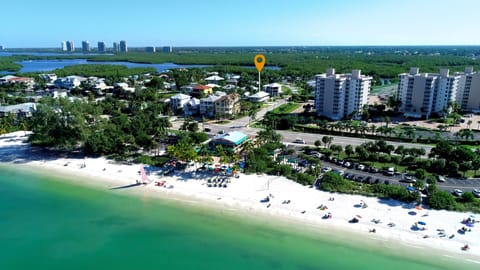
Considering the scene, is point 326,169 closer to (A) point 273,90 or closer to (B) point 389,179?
(B) point 389,179

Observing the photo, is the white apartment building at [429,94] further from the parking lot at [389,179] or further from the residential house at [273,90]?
the parking lot at [389,179]

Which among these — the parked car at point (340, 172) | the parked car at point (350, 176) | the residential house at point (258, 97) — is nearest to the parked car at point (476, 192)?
the parked car at point (350, 176)

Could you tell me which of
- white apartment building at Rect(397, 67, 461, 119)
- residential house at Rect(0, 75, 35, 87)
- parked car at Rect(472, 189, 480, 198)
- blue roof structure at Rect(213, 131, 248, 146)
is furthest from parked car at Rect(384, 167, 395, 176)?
residential house at Rect(0, 75, 35, 87)

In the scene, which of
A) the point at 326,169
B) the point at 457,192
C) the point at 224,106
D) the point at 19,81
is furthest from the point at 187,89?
the point at 457,192

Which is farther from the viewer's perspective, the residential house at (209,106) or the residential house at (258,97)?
the residential house at (258,97)

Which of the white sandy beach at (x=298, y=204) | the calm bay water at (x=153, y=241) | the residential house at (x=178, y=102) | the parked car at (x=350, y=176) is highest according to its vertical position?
the residential house at (x=178, y=102)

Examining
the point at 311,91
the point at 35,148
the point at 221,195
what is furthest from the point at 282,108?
the point at 35,148

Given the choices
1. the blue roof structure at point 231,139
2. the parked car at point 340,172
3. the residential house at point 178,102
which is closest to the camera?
the parked car at point 340,172
